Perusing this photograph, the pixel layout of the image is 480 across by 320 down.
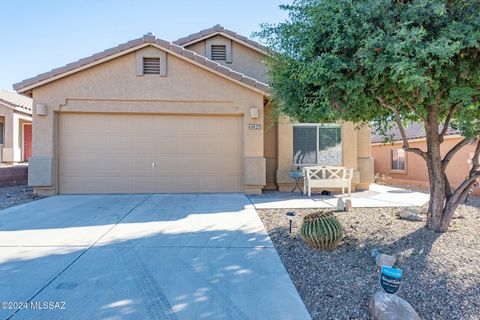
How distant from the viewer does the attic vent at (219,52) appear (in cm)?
1301

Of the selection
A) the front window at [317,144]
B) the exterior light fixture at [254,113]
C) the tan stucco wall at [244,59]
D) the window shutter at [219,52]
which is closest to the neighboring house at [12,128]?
the tan stucco wall at [244,59]

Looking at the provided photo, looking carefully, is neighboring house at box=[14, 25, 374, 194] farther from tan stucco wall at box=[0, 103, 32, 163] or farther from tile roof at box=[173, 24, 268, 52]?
tan stucco wall at box=[0, 103, 32, 163]

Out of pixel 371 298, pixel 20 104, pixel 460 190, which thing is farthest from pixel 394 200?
pixel 20 104

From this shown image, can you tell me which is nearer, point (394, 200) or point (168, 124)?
point (394, 200)

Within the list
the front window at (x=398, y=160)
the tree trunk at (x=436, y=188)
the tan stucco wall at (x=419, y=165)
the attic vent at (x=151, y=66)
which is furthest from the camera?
the front window at (x=398, y=160)

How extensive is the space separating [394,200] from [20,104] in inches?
771

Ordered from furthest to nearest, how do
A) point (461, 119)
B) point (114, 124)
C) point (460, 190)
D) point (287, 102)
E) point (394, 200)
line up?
point (114, 124)
point (394, 200)
point (287, 102)
point (460, 190)
point (461, 119)

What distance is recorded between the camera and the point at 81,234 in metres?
5.42

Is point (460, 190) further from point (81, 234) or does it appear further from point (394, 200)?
point (81, 234)

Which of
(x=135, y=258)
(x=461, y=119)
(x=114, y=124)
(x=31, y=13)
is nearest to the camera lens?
(x=135, y=258)

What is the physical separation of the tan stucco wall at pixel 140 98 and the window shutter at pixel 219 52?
10.8 feet

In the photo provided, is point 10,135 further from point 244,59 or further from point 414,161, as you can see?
point 414,161

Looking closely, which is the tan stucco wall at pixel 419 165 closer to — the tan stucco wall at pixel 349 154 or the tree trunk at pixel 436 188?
the tan stucco wall at pixel 349 154

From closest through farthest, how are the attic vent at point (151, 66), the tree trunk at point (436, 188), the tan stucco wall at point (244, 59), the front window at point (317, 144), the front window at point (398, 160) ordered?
the tree trunk at point (436, 188)
the attic vent at point (151, 66)
the front window at point (317, 144)
the tan stucco wall at point (244, 59)
the front window at point (398, 160)
